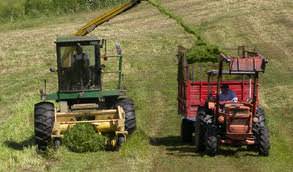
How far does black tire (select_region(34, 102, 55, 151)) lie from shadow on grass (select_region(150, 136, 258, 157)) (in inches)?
106

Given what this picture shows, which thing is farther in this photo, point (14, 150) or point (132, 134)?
point (132, 134)

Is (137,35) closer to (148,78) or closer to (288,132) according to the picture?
(148,78)

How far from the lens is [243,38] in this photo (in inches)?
1613

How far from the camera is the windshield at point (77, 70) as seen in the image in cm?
1875

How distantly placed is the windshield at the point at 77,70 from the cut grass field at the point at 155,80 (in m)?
1.73

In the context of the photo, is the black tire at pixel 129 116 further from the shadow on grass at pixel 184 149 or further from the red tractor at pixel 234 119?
the red tractor at pixel 234 119

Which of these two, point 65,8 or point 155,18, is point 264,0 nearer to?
point 155,18

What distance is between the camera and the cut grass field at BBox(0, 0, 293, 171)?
16.3m

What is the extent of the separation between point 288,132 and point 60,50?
626cm

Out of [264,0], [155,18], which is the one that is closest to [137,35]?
[155,18]

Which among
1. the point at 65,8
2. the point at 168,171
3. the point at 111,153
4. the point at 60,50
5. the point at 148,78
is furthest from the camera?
the point at 65,8

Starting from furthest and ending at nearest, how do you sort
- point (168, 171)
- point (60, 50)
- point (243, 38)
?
point (243, 38)
point (60, 50)
point (168, 171)

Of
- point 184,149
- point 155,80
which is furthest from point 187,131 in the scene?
point 155,80

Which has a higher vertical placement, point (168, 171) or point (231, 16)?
point (231, 16)
